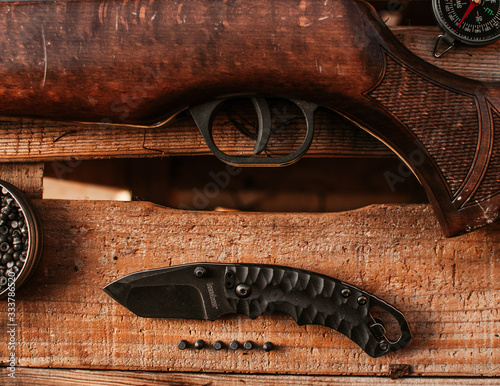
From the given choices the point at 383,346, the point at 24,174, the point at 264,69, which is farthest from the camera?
the point at 24,174

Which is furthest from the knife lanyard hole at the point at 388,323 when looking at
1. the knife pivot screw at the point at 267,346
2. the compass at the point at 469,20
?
the compass at the point at 469,20

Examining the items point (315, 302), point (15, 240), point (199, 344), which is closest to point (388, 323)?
point (315, 302)

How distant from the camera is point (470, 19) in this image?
854 mm

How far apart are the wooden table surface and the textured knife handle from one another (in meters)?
0.04

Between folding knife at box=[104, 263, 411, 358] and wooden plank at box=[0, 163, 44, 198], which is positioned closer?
folding knife at box=[104, 263, 411, 358]

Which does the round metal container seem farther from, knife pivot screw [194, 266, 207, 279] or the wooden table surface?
knife pivot screw [194, 266, 207, 279]

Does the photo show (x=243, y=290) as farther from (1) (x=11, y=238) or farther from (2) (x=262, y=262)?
(1) (x=11, y=238)

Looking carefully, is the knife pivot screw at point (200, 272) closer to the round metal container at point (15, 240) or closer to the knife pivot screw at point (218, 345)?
the knife pivot screw at point (218, 345)

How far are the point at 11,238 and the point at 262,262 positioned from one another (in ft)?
1.72

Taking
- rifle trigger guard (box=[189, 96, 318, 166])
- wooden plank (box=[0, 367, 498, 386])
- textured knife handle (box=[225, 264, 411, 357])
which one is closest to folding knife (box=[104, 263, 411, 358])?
textured knife handle (box=[225, 264, 411, 357])

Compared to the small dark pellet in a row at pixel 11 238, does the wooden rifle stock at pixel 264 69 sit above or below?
above

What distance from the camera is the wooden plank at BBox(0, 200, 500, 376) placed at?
0.90 m

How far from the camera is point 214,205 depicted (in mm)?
1074

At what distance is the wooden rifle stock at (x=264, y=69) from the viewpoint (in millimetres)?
755
